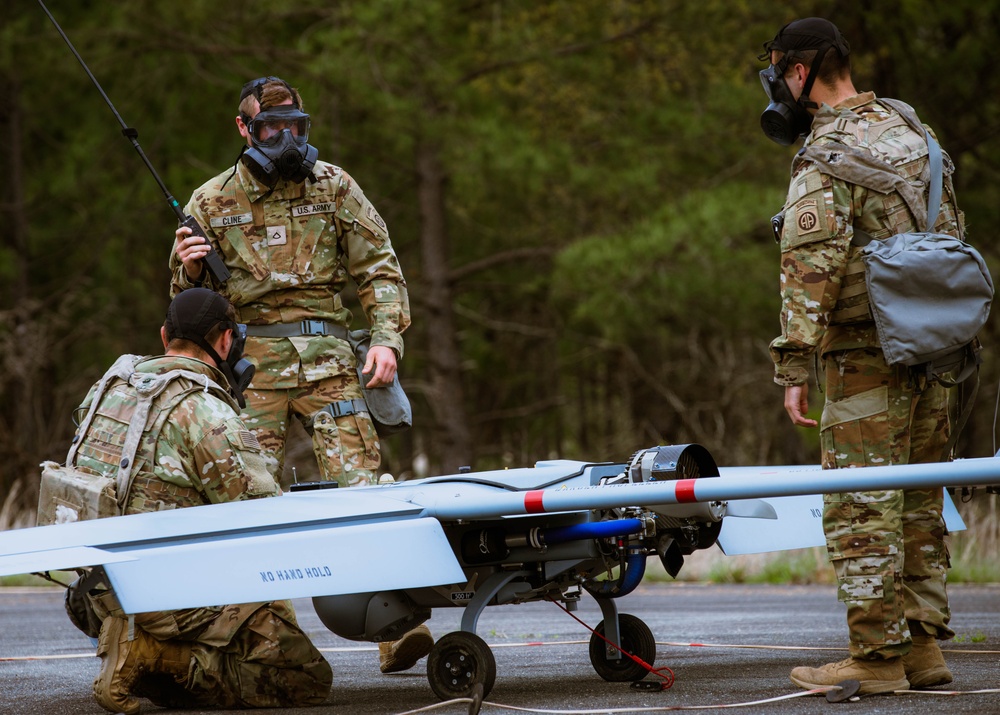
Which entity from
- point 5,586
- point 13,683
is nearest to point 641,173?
point 5,586

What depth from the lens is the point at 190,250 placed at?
19.9 feet

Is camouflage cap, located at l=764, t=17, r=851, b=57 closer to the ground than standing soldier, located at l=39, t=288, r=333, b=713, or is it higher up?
higher up

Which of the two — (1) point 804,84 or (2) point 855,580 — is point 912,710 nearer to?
(2) point 855,580

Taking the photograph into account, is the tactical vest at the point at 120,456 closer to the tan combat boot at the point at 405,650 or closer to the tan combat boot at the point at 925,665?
the tan combat boot at the point at 405,650

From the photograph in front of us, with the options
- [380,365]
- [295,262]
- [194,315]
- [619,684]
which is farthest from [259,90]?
[619,684]

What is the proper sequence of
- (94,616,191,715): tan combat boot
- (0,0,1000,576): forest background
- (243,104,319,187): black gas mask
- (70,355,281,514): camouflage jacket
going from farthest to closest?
(0,0,1000,576): forest background → (243,104,319,187): black gas mask → (70,355,281,514): camouflage jacket → (94,616,191,715): tan combat boot

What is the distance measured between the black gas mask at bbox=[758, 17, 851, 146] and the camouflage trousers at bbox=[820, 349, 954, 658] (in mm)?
939

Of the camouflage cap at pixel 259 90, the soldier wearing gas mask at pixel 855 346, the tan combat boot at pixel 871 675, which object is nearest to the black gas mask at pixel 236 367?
the camouflage cap at pixel 259 90

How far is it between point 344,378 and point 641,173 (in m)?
11.3

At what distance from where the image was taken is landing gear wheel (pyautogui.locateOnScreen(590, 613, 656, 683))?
5.30m

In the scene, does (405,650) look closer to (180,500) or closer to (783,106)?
(180,500)

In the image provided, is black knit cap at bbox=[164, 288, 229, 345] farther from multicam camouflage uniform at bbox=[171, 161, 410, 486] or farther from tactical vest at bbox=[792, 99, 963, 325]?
tactical vest at bbox=[792, 99, 963, 325]

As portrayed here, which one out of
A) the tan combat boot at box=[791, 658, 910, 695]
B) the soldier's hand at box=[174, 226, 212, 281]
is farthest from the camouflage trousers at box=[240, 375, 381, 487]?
the tan combat boot at box=[791, 658, 910, 695]

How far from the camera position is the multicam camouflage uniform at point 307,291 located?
609 cm
